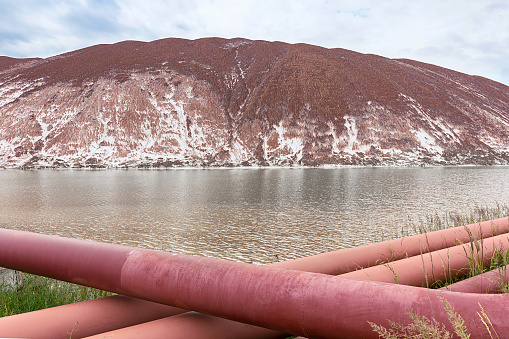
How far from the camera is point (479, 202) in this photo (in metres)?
19.8

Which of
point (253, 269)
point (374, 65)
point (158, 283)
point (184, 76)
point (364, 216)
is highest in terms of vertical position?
point (374, 65)

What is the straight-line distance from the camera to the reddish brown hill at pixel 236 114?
62906 mm

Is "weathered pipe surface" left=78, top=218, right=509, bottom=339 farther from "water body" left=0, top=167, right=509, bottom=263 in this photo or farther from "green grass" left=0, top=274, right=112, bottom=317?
"water body" left=0, top=167, right=509, bottom=263

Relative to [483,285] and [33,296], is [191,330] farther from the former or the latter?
[33,296]

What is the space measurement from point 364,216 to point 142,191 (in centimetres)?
1681

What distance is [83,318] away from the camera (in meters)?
3.43

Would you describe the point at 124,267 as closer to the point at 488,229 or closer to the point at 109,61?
the point at 488,229

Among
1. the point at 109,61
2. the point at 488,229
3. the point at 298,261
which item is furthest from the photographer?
the point at 109,61

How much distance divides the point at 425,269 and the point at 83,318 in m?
3.60

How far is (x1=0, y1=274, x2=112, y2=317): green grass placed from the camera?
15.6 feet

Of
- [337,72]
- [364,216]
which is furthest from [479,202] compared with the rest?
[337,72]

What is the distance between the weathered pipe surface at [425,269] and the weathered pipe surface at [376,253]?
299mm

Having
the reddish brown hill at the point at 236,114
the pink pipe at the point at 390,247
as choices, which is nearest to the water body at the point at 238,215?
the pink pipe at the point at 390,247

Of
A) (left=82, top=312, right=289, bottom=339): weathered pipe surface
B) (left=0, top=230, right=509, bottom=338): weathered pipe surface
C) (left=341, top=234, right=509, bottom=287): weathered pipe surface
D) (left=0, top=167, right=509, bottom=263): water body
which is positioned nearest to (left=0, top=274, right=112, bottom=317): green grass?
(left=0, top=230, right=509, bottom=338): weathered pipe surface
